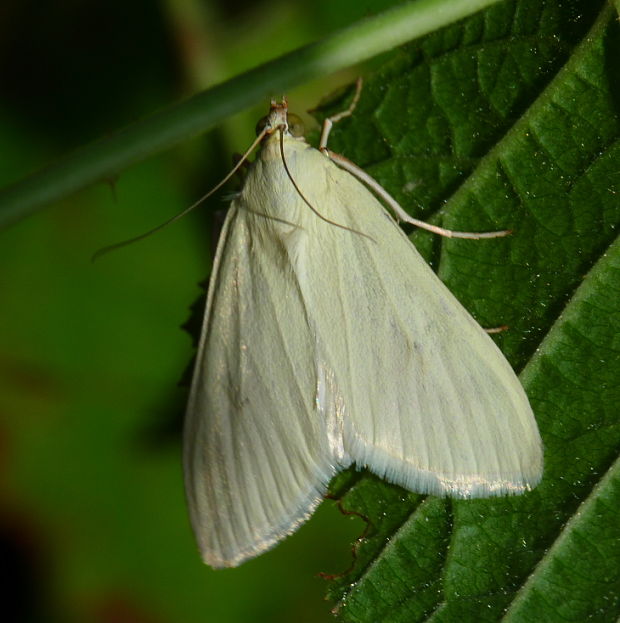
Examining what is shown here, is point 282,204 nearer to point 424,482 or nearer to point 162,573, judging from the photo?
point 424,482

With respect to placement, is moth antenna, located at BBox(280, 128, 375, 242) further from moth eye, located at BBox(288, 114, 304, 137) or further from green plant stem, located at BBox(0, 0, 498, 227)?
green plant stem, located at BBox(0, 0, 498, 227)

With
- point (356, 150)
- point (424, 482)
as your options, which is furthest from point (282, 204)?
point (424, 482)

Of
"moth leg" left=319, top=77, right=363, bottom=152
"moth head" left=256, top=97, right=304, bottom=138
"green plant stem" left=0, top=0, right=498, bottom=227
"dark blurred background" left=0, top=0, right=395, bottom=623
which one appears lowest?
"dark blurred background" left=0, top=0, right=395, bottom=623

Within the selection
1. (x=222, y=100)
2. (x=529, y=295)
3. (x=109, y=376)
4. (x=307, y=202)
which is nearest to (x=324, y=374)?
(x=307, y=202)

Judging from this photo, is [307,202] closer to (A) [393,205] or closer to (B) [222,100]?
Result: (A) [393,205]

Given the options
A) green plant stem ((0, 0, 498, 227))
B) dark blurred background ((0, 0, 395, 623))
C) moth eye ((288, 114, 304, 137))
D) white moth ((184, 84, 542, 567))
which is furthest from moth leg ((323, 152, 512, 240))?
dark blurred background ((0, 0, 395, 623))

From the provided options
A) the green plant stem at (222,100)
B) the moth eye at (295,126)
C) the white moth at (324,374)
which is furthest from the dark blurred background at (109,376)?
the green plant stem at (222,100)
